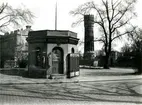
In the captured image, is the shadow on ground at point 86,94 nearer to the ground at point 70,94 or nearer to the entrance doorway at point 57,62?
the ground at point 70,94

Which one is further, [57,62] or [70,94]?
[57,62]

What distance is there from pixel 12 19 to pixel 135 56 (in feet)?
55.3

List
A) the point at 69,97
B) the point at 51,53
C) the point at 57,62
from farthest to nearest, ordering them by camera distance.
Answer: the point at 57,62 → the point at 51,53 → the point at 69,97

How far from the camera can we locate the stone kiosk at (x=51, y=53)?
20.3 metres

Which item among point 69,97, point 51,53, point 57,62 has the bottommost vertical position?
point 69,97

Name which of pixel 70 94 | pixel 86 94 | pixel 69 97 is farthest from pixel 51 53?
pixel 69 97

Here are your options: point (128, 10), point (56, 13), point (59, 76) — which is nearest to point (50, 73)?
point (59, 76)

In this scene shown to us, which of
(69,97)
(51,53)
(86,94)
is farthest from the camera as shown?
(51,53)

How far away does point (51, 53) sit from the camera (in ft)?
66.8

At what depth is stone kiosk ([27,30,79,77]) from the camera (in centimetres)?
2033

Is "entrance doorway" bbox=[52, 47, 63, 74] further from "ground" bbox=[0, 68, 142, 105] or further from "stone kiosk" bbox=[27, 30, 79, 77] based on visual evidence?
"ground" bbox=[0, 68, 142, 105]

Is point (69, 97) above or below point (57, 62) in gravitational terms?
below

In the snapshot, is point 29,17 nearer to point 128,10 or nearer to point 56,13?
point 56,13

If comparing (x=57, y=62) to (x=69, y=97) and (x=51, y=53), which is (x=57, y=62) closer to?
(x=51, y=53)
